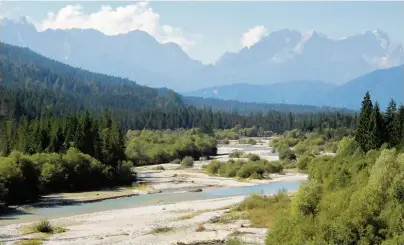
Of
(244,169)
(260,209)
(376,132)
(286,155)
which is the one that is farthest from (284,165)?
(260,209)

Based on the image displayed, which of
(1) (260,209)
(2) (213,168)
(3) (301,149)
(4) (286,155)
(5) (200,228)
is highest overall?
(3) (301,149)

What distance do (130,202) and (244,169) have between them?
127 ft

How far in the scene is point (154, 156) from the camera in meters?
147

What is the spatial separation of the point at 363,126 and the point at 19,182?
5103 centimetres

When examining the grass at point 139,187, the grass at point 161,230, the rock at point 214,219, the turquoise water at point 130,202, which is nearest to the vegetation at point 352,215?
the rock at point 214,219

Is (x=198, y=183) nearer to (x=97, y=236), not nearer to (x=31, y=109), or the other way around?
(x=97, y=236)

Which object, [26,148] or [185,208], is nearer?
[185,208]

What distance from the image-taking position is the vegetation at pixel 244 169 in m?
115

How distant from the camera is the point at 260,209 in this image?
66.4 meters

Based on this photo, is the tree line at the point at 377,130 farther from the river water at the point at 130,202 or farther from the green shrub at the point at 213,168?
the green shrub at the point at 213,168

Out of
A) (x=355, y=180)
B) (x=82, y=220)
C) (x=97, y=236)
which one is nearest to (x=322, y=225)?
(x=355, y=180)

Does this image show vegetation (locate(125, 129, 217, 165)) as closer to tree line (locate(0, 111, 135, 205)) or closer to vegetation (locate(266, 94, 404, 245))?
tree line (locate(0, 111, 135, 205))

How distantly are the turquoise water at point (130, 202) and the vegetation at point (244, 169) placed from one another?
37.3 feet

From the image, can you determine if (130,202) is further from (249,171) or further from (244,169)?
(249,171)
